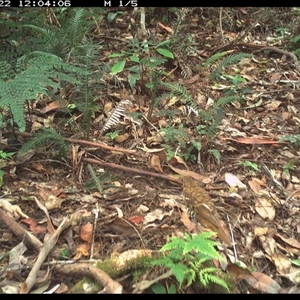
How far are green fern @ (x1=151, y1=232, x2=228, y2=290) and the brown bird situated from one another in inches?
13.6

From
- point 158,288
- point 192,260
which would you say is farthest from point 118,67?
point 158,288

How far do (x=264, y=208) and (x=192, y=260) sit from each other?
933mm

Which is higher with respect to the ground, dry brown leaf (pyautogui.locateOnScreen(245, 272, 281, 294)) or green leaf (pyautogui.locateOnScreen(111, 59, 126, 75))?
green leaf (pyautogui.locateOnScreen(111, 59, 126, 75))

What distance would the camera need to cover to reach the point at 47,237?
267 centimetres

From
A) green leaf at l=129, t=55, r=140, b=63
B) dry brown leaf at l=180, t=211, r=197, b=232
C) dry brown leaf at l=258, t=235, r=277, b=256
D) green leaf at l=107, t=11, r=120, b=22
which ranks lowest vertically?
dry brown leaf at l=258, t=235, r=277, b=256

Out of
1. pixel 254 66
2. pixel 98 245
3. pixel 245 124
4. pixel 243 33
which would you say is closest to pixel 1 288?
pixel 98 245

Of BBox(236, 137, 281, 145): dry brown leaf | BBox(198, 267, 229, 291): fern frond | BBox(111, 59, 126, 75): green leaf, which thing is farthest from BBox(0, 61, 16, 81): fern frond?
BBox(198, 267, 229, 291): fern frond

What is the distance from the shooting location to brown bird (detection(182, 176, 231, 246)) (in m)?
2.72

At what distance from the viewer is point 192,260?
2.32 metres

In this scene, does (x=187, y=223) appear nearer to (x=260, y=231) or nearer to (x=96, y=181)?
(x=260, y=231)

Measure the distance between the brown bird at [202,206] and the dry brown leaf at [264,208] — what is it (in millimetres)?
351

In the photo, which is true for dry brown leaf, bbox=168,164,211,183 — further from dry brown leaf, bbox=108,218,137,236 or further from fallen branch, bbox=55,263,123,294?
fallen branch, bbox=55,263,123,294

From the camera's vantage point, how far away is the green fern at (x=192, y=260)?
2203mm

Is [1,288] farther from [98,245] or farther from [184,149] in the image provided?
[184,149]
